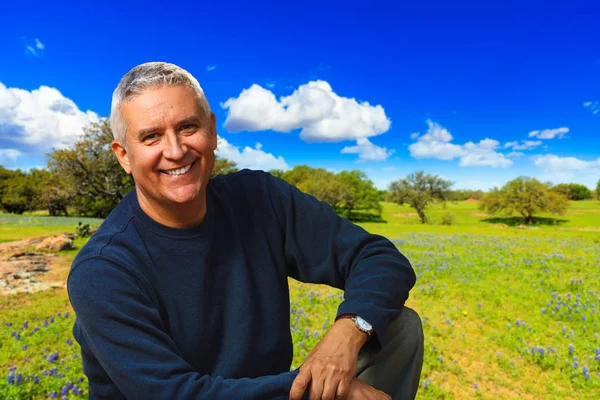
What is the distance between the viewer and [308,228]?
2828 mm

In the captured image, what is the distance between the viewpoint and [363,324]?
221 cm

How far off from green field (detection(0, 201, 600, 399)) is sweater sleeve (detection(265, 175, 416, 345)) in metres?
3.37

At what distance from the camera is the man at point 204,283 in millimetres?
1931

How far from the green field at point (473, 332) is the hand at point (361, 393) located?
3.45 m

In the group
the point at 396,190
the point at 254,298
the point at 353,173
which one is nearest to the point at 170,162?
the point at 254,298

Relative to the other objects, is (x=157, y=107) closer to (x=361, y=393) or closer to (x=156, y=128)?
(x=156, y=128)

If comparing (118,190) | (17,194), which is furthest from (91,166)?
(17,194)

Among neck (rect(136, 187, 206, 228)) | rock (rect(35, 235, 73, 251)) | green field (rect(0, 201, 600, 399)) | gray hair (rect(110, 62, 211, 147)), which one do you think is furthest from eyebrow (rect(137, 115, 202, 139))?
rock (rect(35, 235, 73, 251))

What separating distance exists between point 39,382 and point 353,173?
9183 cm

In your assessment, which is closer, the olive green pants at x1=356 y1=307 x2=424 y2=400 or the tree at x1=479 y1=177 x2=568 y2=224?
the olive green pants at x1=356 y1=307 x2=424 y2=400

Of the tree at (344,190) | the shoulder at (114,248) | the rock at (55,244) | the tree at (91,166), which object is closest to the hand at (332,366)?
the shoulder at (114,248)

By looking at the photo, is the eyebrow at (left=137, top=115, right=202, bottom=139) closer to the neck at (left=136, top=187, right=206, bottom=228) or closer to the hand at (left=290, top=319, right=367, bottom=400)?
the neck at (left=136, top=187, right=206, bottom=228)

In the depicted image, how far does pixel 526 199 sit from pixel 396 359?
75510mm

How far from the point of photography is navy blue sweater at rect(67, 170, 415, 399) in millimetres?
1915
